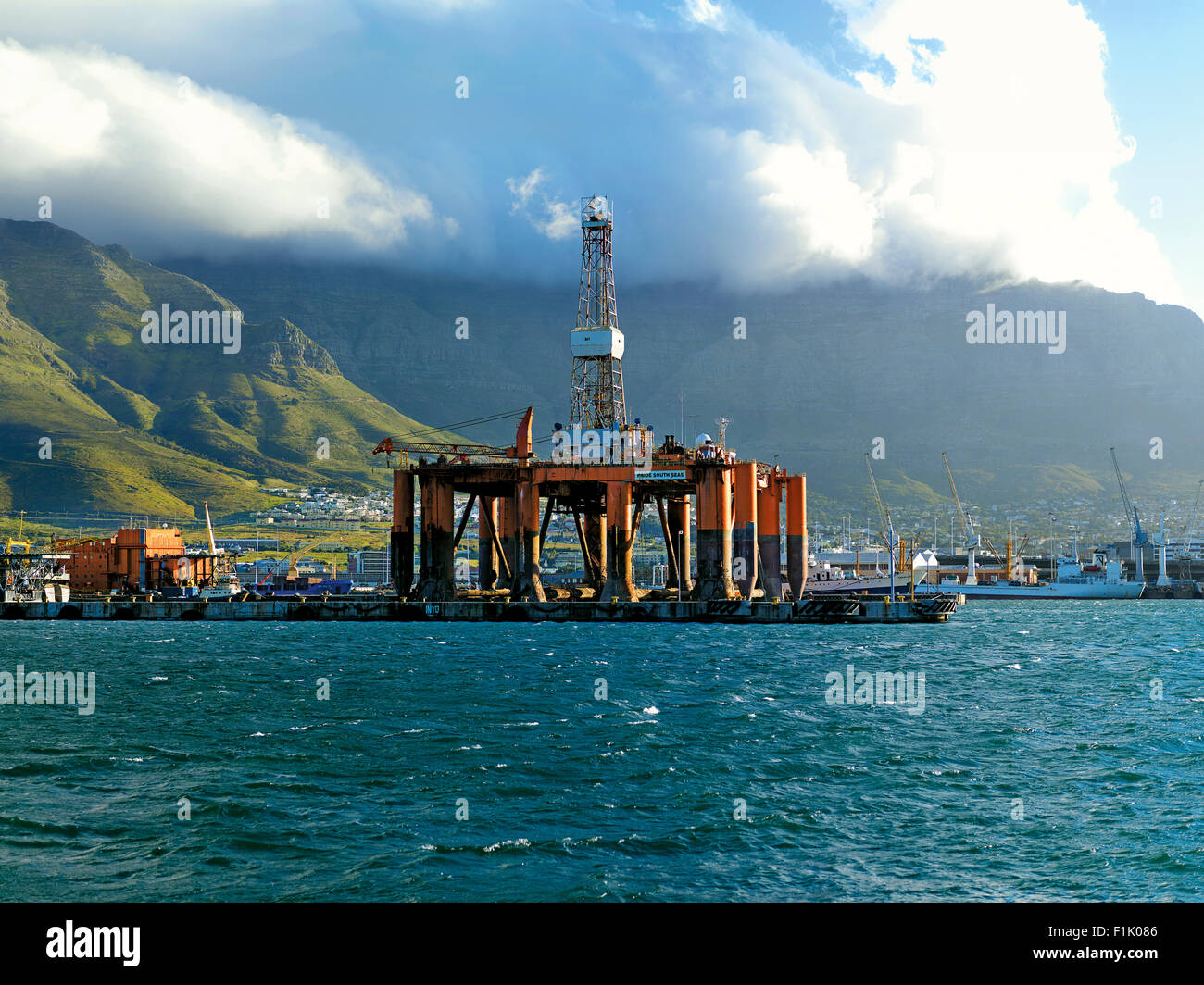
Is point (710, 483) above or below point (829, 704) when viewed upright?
above

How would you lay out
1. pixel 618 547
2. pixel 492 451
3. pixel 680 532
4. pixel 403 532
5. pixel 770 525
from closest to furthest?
pixel 618 547
pixel 403 532
pixel 492 451
pixel 770 525
pixel 680 532

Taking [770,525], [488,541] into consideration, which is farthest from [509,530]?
[770,525]

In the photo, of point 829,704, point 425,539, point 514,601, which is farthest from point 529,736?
point 425,539

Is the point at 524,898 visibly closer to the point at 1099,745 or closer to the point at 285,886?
the point at 285,886

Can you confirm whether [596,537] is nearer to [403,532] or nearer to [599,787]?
[403,532]

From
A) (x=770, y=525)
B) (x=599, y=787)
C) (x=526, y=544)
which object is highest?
(x=770, y=525)

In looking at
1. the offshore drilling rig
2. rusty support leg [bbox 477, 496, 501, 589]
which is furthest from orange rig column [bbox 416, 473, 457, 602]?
rusty support leg [bbox 477, 496, 501, 589]
